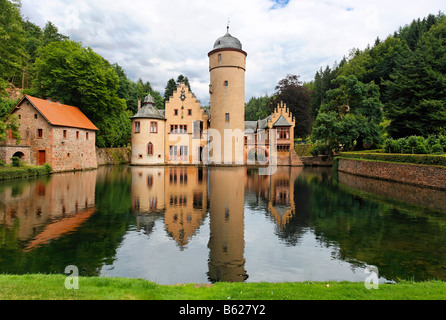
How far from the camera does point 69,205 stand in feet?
45.1

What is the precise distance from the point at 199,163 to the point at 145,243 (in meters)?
35.5

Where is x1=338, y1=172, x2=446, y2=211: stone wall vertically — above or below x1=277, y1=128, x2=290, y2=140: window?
below

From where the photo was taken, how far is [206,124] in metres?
45.4

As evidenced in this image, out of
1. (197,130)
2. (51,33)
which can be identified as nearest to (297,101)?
(197,130)

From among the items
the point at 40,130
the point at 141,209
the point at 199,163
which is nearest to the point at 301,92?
the point at 199,163

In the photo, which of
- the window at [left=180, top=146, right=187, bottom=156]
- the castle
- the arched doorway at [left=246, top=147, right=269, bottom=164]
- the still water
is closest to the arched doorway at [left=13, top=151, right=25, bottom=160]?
the still water

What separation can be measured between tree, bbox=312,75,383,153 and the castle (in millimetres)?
11596

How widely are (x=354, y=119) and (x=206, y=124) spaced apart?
864 inches

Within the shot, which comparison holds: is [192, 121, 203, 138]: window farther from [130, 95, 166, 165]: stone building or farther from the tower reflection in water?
the tower reflection in water

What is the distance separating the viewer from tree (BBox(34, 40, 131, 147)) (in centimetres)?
3578

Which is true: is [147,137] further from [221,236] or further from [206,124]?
[221,236]
